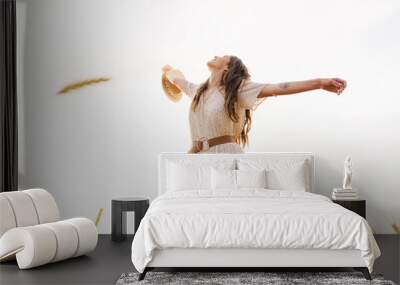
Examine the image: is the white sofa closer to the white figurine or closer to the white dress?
the white dress

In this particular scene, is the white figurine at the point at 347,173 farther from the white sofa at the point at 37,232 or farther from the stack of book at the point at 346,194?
the white sofa at the point at 37,232

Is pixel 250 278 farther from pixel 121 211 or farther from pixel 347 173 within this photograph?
pixel 347 173

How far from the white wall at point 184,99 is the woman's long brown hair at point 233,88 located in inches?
3.4

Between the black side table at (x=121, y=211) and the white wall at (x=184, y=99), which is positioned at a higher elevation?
the white wall at (x=184, y=99)

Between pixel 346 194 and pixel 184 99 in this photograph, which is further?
pixel 184 99

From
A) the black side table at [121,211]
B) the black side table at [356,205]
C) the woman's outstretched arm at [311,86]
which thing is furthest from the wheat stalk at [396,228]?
the black side table at [121,211]

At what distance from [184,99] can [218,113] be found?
1.43 ft

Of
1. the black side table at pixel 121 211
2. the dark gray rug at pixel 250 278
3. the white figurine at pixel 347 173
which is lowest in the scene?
the dark gray rug at pixel 250 278

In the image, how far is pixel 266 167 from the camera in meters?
6.67

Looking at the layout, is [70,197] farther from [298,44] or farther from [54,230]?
[298,44]

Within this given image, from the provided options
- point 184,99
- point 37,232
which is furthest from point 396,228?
point 37,232

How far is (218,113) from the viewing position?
6.99 metres

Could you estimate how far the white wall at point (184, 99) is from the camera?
705cm

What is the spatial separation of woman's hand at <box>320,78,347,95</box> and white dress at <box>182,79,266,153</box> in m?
0.67
